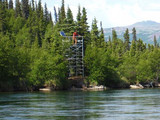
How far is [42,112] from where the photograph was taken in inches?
1598

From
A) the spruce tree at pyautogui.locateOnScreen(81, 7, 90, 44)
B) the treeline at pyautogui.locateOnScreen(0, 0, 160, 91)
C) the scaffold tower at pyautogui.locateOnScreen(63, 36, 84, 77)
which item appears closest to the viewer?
the treeline at pyautogui.locateOnScreen(0, 0, 160, 91)

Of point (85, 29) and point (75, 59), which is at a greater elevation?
point (85, 29)

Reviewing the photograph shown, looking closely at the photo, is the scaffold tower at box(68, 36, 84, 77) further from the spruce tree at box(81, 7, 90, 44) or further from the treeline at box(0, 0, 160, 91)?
the spruce tree at box(81, 7, 90, 44)

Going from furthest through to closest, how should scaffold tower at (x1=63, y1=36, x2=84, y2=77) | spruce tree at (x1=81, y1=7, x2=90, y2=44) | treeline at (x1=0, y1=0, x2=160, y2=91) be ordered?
1. spruce tree at (x1=81, y1=7, x2=90, y2=44)
2. scaffold tower at (x1=63, y1=36, x2=84, y2=77)
3. treeline at (x1=0, y1=0, x2=160, y2=91)

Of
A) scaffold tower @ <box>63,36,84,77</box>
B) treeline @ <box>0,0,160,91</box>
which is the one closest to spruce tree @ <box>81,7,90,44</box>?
treeline @ <box>0,0,160,91</box>

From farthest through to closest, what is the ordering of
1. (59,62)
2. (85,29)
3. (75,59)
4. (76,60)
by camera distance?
1. (85,29)
2. (76,60)
3. (75,59)
4. (59,62)

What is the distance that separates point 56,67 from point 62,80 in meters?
3.42

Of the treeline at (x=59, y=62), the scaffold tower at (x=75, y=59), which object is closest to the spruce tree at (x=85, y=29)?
the treeline at (x=59, y=62)

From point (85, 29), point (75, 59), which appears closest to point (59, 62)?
point (75, 59)

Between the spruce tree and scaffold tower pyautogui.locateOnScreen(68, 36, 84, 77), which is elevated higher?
the spruce tree

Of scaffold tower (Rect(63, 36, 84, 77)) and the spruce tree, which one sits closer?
scaffold tower (Rect(63, 36, 84, 77))

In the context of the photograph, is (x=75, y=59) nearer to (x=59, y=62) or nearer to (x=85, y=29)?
(x=59, y=62)

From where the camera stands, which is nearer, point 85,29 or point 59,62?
point 59,62

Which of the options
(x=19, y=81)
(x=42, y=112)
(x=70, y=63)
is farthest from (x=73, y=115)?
(x=70, y=63)
